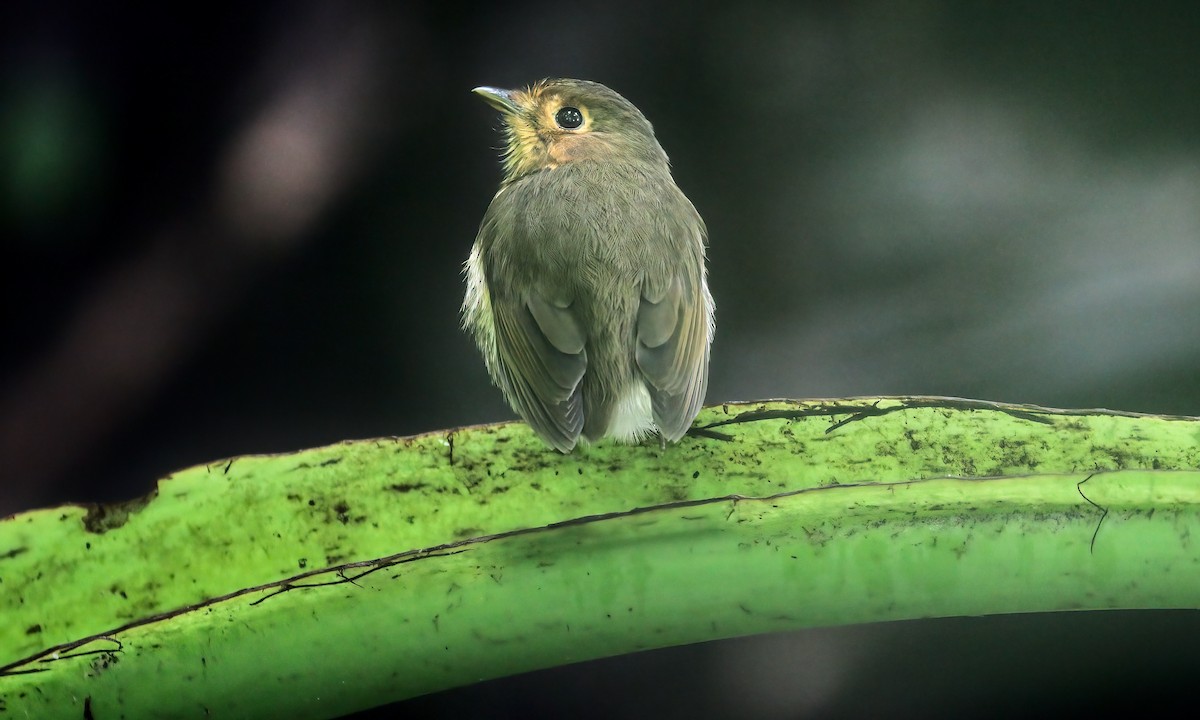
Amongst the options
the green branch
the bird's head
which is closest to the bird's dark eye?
the bird's head

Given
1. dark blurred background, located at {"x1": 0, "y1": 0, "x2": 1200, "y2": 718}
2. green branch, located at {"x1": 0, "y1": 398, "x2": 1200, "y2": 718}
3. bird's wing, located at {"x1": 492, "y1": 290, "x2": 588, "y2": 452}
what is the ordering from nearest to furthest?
green branch, located at {"x1": 0, "y1": 398, "x2": 1200, "y2": 718}, bird's wing, located at {"x1": 492, "y1": 290, "x2": 588, "y2": 452}, dark blurred background, located at {"x1": 0, "y1": 0, "x2": 1200, "y2": 718}

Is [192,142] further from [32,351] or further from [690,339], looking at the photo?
[690,339]

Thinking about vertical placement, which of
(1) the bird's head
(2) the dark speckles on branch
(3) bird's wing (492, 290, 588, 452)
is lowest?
(2) the dark speckles on branch

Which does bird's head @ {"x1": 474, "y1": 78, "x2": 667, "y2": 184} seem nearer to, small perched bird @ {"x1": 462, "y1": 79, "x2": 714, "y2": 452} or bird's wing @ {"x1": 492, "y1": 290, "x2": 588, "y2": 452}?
small perched bird @ {"x1": 462, "y1": 79, "x2": 714, "y2": 452}

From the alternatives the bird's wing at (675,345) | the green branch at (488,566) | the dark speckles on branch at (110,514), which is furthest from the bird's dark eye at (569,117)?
the dark speckles on branch at (110,514)

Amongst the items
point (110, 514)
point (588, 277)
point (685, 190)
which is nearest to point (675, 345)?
point (588, 277)

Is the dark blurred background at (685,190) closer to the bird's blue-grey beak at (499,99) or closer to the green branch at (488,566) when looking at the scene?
the bird's blue-grey beak at (499,99)

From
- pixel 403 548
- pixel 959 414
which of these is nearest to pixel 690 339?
pixel 959 414

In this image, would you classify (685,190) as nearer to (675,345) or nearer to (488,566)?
(675,345)
